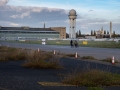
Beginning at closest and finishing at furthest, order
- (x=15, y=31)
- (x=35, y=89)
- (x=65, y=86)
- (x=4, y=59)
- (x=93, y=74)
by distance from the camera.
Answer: (x=35, y=89), (x=65, y=86), (x=93, y=74), (x=4, y=59), (x=15, y=31)

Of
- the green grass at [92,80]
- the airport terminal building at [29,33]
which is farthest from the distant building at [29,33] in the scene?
the green grass at [92,80]

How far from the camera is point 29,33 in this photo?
592 feet

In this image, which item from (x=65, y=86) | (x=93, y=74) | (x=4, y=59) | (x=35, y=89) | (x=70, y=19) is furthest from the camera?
(x=70, y=19)

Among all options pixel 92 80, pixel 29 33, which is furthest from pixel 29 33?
pixel 92 80

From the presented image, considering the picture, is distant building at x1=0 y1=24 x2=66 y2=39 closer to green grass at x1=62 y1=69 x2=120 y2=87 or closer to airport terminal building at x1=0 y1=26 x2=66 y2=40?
Result: airport terminal building at x1=0 y1=26 x2=66 y2=40

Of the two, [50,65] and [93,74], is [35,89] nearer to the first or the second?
[93,74]

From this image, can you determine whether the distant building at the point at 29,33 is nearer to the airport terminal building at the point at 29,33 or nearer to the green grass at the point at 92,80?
the airport terminal building at the point at 29,33

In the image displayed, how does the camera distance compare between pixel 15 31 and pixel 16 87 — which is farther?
pixel 15 31

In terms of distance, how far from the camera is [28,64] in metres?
21.2

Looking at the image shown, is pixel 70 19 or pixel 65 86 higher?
pixel 70 19

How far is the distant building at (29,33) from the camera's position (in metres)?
174

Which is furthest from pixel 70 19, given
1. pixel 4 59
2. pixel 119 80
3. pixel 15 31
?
pixel 119 80

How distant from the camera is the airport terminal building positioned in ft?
572

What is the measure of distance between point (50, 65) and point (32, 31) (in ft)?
531
